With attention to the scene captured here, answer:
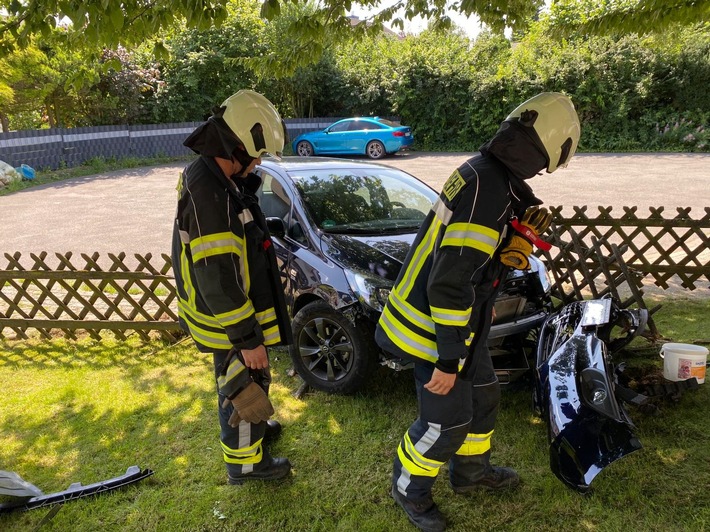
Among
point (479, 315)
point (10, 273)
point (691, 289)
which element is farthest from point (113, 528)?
point (691, 289)

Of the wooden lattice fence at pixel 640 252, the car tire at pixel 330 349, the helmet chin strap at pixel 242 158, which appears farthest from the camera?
the wooden lattice fence at pixel 640 252

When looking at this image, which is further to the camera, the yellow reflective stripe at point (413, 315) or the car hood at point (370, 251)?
the car hood at point (370, 251)

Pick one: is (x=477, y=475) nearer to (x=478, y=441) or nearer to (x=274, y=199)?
(x=478, y=441)

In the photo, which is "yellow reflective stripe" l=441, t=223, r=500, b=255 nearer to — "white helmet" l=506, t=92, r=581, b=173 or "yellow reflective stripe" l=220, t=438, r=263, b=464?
"white helmet" l=506, t=92, r=581, b=173

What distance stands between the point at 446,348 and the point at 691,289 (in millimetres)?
4647

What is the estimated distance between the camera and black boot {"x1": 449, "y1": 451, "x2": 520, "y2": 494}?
263 cm

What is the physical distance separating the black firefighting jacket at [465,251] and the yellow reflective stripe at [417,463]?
477 mm

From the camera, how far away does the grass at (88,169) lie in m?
13.4

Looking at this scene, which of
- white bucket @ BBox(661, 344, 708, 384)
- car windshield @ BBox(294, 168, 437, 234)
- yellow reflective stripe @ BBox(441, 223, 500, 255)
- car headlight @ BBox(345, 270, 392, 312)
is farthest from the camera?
car windshield @ BBox(294, 168, 437, 234)

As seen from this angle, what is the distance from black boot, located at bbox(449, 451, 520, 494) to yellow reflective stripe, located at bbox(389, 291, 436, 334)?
2.83 feet

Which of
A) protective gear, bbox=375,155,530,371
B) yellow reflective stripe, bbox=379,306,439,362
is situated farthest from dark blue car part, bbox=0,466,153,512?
protective gear, bbox=375,155,530,371

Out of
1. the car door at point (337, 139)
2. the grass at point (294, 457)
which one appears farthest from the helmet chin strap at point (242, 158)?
the car door at point (337, 139)

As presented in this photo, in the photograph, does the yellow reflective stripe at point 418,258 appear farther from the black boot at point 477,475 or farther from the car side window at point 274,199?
the car side window at point 274,199

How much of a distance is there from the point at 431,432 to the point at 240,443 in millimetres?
1017
